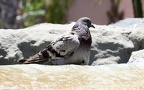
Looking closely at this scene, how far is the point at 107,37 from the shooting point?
21.7ft

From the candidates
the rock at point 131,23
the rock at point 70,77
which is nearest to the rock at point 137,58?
the rock at point 70,77

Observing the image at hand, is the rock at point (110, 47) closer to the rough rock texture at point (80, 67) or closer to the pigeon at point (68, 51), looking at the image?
the rough rock texture at point (80, 67)

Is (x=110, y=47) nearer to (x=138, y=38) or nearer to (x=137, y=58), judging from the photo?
(x=138, y=38)

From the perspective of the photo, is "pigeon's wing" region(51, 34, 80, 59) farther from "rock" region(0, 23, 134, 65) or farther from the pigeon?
"rock" region(0, 23, 134, 65)

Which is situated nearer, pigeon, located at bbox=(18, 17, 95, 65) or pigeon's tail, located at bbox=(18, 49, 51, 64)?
pigeon, located at bbox=(18, 17, 95, 65)

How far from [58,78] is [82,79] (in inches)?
9.8

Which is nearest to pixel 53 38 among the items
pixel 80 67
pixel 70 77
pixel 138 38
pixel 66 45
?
pixel 66 45

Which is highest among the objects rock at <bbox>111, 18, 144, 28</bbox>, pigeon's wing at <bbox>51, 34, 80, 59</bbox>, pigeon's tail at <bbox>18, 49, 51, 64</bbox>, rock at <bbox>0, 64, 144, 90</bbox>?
rock at <bbox>111, 18, 144, 28</bbox>

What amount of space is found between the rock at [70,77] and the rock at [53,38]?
1269 millimetres

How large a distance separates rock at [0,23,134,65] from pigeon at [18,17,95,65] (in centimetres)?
68

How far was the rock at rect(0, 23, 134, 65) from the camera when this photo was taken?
6.34m

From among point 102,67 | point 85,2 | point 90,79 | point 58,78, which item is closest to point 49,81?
point 58,78

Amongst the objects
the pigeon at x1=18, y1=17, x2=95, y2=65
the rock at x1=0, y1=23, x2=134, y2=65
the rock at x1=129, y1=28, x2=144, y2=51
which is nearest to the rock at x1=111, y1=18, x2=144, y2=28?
the rock at x1=0, y1=23, x2=134, y2=65

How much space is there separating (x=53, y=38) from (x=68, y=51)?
925 millimetres
